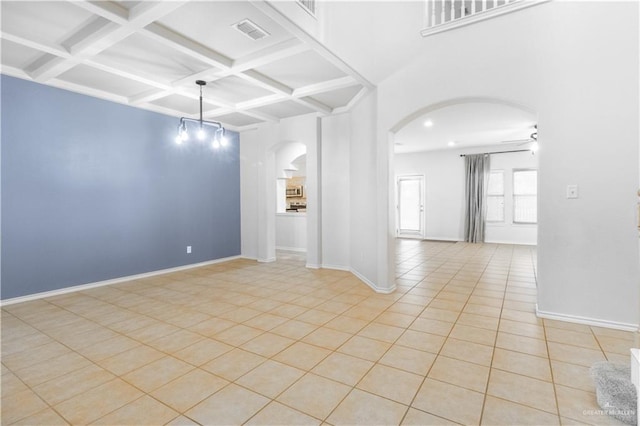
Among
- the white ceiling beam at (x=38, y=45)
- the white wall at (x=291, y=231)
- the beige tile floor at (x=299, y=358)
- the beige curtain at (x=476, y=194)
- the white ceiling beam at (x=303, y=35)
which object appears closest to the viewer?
the beige tile floor at (x=299, y=358)

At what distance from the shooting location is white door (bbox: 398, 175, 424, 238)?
386 inches

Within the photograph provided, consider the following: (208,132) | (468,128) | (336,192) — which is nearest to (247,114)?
(208,132)

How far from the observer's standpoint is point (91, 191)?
14.6ft

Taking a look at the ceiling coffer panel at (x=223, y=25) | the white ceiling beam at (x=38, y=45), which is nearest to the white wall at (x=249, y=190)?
the ceiling coffer panel at (x=223, y=25)

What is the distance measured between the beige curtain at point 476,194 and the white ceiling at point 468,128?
1.62ft

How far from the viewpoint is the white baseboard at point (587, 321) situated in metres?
2.83

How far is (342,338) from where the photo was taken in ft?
9.07

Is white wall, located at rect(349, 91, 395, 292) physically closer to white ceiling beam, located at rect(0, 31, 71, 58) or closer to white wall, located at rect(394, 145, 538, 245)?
white ceiling beam, located at rect(0, 31, 71, 58)

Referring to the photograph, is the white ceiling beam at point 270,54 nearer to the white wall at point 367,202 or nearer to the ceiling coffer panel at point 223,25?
the ceiling coffer panel at point 223,25

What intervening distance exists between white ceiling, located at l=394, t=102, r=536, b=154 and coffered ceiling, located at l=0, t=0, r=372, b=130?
1.88m

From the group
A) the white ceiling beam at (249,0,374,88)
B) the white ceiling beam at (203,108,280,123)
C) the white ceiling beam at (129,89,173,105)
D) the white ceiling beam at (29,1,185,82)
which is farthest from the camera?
the white ceiling beam at (203,108,280,123)

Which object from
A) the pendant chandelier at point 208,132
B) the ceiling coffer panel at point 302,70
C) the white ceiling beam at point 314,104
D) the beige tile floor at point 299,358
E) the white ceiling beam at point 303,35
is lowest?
the beige tile floor at point 299,358

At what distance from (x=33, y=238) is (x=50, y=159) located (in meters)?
1.06

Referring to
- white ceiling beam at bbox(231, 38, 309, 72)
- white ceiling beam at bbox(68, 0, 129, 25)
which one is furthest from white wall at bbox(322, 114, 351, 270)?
white ceiling beam at bbox(68, 0, 129, 25)
